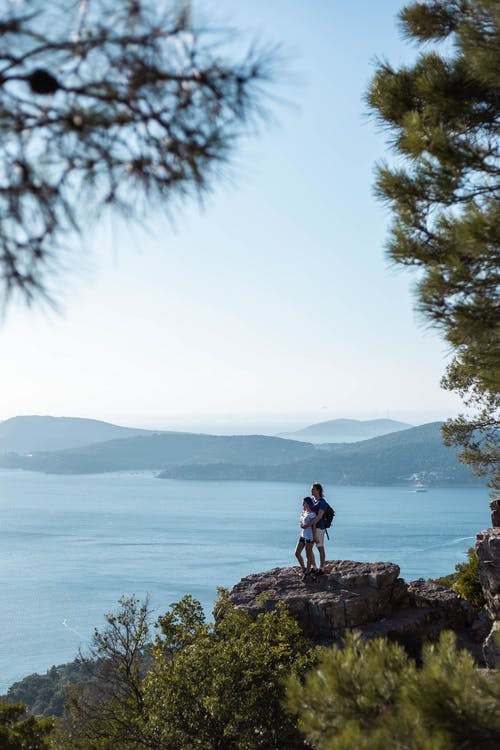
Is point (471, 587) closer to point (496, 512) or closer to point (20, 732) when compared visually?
point (496, 512)

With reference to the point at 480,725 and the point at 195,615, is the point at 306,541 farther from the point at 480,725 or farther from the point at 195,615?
the point at 480,725

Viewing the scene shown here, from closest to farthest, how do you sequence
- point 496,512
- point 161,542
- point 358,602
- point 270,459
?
point 358,602
point 496,512
point 161,542
point 270,459

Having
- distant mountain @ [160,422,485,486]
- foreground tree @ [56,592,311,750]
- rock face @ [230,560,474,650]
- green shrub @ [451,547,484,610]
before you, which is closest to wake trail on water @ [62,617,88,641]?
green shrub @ [451,547,484,610]

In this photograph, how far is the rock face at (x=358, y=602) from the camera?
9.35m

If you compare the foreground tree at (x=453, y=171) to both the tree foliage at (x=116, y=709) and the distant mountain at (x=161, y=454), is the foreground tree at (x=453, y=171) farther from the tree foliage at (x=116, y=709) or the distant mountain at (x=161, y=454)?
the distant mountain at (x=161, y=454)

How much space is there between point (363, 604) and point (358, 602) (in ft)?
0.47

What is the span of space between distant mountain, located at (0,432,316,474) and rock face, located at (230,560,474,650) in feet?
424

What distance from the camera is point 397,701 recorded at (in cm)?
346

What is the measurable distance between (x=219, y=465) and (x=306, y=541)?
12489 centimetres

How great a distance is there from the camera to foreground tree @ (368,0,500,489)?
16.7 ft

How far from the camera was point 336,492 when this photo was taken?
106188 mm

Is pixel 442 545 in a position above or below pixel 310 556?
below

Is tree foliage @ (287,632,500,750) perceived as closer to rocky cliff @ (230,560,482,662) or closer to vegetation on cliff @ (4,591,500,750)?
vegetation on cliff @ (4,591,500,750)

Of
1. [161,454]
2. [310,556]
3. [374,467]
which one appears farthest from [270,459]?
[310,556]
